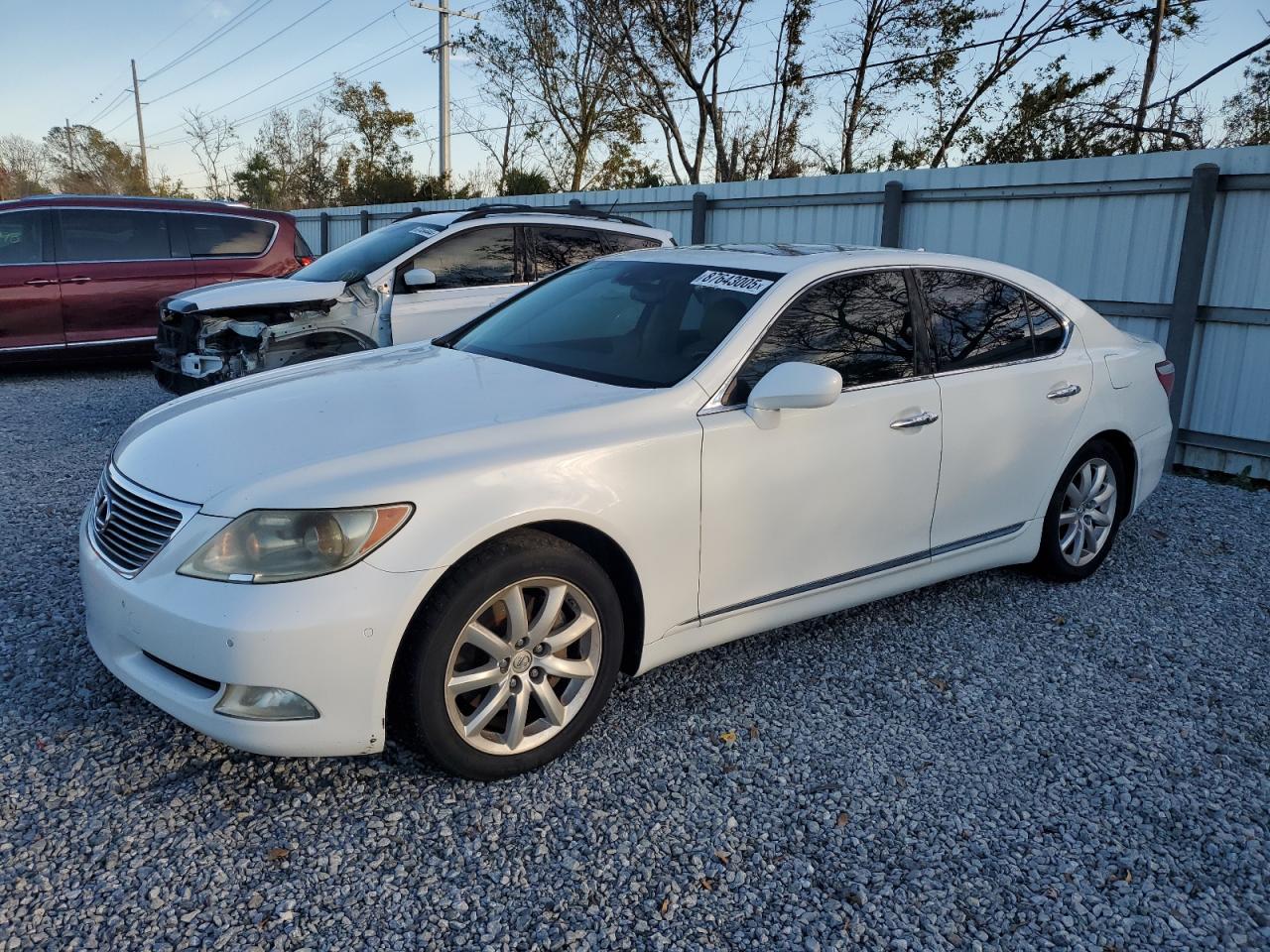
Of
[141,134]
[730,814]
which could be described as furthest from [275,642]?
[141,134]

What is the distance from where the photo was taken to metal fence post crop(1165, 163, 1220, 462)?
7059mm

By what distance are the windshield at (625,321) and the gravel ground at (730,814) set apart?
1230mm

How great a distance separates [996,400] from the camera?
418 centimetres

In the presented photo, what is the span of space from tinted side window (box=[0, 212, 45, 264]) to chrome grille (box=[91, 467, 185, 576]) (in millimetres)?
8039

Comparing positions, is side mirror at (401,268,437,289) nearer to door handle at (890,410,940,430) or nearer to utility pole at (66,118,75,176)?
door handle at (890,410,940,430)

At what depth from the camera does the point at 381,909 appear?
8.10ft

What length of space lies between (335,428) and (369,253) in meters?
5.17

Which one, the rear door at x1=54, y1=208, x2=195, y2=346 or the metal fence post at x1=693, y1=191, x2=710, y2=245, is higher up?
the metal fence post at x1=693, y1=191, x2=710, y2=245

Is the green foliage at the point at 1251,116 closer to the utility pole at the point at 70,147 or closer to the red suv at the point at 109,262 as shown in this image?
the red suv at the point at 109,262

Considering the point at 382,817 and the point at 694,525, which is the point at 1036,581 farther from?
the point at 382,817

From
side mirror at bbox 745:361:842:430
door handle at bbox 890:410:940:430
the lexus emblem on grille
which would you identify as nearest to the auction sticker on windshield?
side mirror at bbox 745:361:842:430

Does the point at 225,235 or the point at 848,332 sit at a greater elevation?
the point at 225,235

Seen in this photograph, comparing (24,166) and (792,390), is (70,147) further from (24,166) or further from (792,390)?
(792,390)

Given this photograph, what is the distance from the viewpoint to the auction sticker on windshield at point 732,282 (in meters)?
3.71
